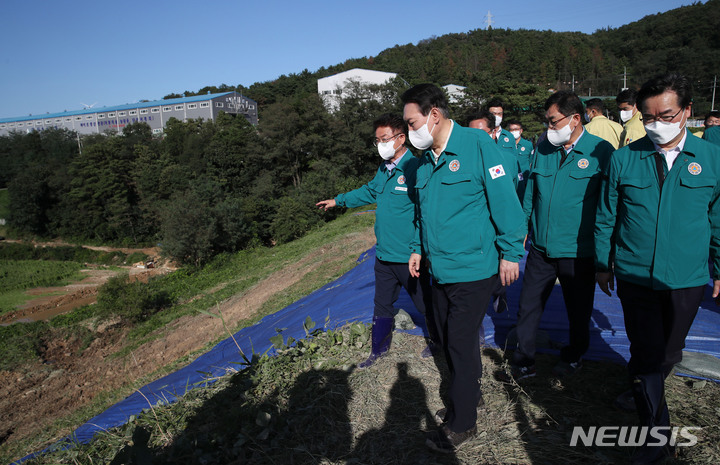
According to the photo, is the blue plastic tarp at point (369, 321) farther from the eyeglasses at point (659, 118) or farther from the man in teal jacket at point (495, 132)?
the eyeglasses at point (659, 118)

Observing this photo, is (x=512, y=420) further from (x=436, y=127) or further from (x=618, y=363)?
(x=436, y=127)

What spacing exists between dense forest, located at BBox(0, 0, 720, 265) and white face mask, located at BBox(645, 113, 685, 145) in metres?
19.6

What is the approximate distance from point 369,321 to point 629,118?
3370mm

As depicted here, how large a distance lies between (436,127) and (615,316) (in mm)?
2333

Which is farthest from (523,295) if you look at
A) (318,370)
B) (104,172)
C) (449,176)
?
(104,172)

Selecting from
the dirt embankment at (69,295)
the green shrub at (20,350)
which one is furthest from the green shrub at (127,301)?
the dirt embankment at (69,295)

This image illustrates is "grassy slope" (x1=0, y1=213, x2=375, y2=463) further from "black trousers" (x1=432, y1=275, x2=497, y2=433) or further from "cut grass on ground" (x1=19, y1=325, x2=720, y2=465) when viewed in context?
"black trousers" (x1=432, y1=275, x2=497, y2=433)

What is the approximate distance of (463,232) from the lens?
2.04 metres

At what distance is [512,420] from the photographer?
2.23 m

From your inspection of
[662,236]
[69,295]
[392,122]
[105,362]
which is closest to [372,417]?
[662,236]

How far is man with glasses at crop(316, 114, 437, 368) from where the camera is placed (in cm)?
295

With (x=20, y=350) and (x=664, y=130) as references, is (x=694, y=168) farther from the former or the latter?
(x=20, y=350)

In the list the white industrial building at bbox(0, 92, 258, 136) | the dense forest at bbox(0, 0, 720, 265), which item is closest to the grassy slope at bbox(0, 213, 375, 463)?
the dense forest at bbox(0, 0, 720, 265)

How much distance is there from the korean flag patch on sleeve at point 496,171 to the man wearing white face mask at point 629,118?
85.4 inches
